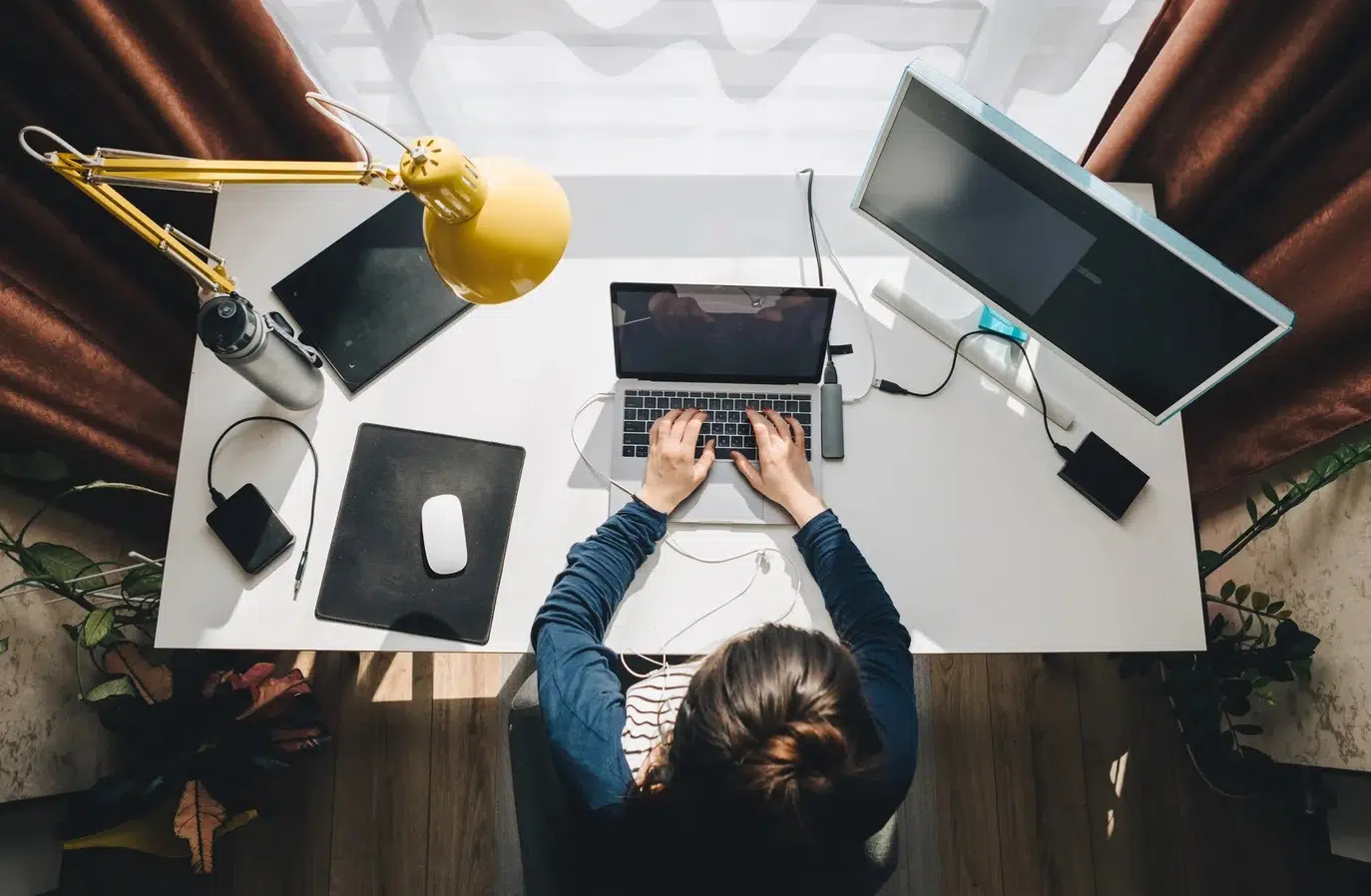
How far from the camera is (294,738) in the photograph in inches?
56.1

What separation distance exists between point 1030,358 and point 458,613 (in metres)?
0.89

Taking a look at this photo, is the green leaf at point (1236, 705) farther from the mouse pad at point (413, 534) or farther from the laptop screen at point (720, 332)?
the mouse pad at point (413, 534)

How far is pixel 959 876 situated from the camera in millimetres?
1654

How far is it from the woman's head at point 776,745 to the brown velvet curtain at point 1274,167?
877 millimetres

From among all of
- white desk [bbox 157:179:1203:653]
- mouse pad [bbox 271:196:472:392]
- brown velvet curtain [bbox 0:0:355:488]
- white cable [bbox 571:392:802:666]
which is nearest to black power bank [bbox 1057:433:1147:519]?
white desk [bbox 157:179:1203:653]

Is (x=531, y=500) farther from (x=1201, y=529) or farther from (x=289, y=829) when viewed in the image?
(x=1201, y=529)

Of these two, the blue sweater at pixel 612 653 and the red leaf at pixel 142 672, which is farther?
the red leaf at pixel 142 672

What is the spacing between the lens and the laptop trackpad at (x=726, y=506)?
1.16 metres

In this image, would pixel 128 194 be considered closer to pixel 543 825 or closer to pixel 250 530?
pixel 250 530

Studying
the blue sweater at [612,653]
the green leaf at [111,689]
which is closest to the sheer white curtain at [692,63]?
the blue sweater at [612,653]

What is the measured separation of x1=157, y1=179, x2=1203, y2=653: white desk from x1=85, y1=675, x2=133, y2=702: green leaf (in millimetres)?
298

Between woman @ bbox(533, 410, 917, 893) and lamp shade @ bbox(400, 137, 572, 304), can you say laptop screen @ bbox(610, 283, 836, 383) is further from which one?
lamp shade @ bbox(400, 137, 572, 304)

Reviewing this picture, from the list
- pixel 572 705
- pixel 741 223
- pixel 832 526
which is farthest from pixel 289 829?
pixel 741 223

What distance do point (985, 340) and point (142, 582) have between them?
4.36 ft
